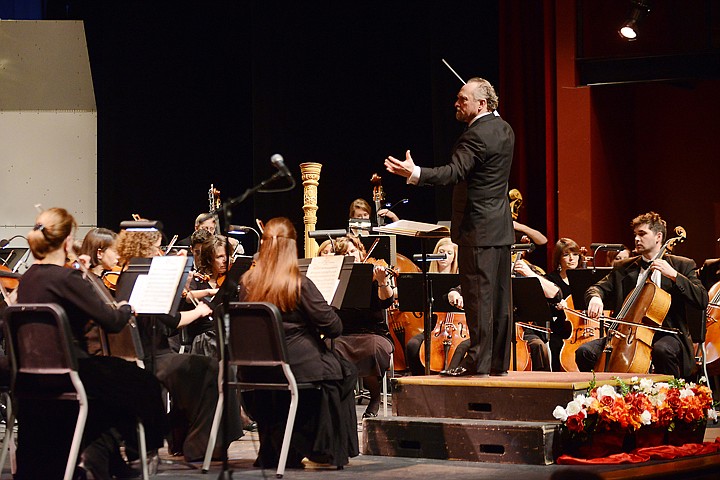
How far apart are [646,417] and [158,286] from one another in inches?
88.9

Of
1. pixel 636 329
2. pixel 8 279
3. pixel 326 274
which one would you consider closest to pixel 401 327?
pixel 636 329

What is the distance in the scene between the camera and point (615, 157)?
30.8 feet

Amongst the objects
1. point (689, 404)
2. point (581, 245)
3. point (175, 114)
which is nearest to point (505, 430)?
point (689, 404)

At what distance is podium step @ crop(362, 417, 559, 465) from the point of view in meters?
4.66

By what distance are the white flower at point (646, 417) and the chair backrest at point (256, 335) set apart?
163 cm

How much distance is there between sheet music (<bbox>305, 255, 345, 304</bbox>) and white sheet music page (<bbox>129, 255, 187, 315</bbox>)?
0.79 metres

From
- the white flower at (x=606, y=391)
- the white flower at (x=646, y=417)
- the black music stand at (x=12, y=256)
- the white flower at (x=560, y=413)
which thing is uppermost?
the black music stand at (x=12, y=256)

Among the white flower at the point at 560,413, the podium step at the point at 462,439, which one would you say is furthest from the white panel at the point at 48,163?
the white flower at the point at 560,413

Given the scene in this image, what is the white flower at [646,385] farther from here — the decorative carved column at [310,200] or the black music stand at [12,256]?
the black music stand at [12,256]

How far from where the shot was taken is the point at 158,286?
14.7 feet

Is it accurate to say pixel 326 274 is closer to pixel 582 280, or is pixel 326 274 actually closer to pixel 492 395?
pixel 492 395

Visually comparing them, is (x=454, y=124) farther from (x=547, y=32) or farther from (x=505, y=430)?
(x=505, y=430)

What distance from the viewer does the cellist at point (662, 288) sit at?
5.88m

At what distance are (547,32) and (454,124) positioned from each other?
114 cm
